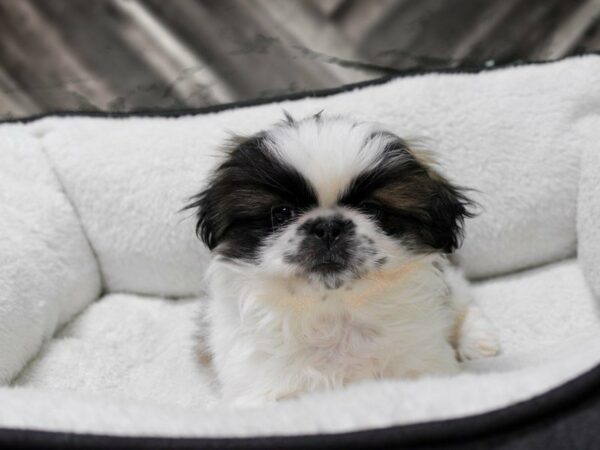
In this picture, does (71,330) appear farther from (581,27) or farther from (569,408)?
(581,27)

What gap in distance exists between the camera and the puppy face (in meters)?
1.46

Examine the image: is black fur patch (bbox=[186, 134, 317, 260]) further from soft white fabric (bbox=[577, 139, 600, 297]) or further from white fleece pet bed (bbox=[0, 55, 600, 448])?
soft white fabric (bbox=[577, 139, 600, 297])

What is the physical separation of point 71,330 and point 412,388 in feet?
4.61

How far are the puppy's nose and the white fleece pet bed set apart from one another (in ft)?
2.45

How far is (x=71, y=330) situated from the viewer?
223 cm

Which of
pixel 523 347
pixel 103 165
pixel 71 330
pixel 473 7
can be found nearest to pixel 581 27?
pixel 473 7

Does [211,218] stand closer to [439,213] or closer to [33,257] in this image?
[439,213]

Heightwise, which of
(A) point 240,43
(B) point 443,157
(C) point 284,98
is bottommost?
(B) point 443,157

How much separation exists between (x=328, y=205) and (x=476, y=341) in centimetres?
77

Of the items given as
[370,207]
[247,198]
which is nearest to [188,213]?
[247,198]

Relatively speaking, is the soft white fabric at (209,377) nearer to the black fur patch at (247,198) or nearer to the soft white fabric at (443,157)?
the soft white fabric at (443,157)

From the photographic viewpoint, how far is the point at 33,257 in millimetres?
2084

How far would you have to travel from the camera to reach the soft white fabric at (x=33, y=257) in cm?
193

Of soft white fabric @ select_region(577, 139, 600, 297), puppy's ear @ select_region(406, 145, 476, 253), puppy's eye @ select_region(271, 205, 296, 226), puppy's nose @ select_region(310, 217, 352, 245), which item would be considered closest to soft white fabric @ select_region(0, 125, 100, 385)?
puppy's eye @ select_region(271, 205, 296, 226)
